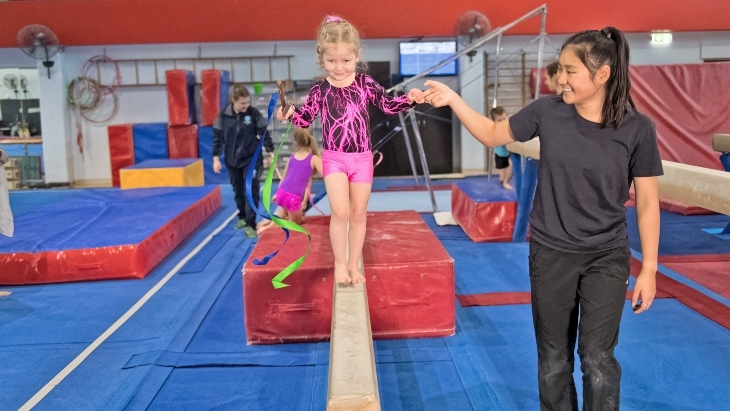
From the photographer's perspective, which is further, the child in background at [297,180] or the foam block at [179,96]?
the foam block at [179,96]

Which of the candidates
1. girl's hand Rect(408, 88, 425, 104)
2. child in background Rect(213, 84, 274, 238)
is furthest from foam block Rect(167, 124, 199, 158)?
girl's hand Rect(408, 88, 425, 104)

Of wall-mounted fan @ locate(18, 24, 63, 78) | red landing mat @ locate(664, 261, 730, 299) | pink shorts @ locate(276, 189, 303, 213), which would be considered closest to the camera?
red landing mat @ locate(664, 261, 730, 299)

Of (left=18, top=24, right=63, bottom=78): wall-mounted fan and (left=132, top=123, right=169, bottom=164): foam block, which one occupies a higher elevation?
(left=18, top=24, right=63, bottom=78): wall-mounted fan

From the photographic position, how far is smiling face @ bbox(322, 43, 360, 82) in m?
2.54

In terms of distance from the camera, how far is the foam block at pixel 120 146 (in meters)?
10.3

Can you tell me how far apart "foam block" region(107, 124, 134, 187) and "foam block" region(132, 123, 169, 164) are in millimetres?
81

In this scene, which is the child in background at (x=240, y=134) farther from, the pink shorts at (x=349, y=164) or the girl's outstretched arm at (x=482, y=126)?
the girl's outstretched arm at (x=482, y=126)

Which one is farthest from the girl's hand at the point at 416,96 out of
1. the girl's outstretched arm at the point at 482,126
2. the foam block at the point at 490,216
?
the foam block at the point at 490,216

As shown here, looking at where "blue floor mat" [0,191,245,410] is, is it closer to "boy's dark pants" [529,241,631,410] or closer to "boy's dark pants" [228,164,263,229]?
"boy's dark pants" [228,164,263,229]

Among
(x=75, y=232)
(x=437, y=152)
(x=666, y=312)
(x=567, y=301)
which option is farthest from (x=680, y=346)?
(x=437, y=152)

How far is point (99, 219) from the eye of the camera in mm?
5559

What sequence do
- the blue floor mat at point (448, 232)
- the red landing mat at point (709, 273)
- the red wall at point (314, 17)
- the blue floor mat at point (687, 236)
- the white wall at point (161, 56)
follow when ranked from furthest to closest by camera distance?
the white wall at point (161, 56)
the red wall at point (314, 17)
the blue floor mat at point (448, 232)
the blue floor mat at point (687, 236)
the red landing mat at point (709, 273)

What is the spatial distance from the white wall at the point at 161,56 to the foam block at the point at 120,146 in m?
0.89

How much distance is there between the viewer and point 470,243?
18.2ft
